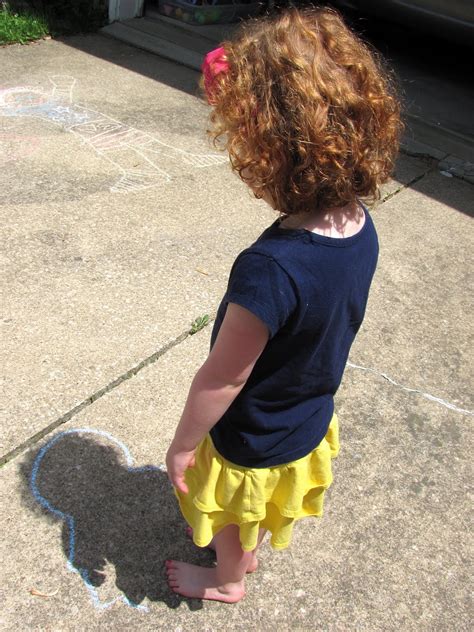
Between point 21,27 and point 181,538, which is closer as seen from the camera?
point 181,538

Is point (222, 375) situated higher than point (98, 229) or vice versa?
point (222, 375)

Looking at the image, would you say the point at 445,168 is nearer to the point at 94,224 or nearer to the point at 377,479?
the point at 94,224

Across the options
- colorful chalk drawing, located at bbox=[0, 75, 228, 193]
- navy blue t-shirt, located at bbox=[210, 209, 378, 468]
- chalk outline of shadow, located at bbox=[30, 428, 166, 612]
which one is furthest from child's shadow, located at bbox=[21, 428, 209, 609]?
colorful chalk drawing, located at bbox=[0, 75, 228, 193]

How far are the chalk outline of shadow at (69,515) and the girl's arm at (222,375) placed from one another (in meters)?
0.55

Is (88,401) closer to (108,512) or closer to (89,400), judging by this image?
(89,400)

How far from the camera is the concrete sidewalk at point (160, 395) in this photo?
5.89 ft

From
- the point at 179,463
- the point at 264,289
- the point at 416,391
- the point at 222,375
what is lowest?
the point at 416,391

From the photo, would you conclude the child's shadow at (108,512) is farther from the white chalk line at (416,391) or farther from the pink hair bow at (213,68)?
the pink hair bow at (213,68)

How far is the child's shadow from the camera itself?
177 cm

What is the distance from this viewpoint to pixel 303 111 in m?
1.11

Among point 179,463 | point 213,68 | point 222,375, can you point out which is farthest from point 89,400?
point 213,68

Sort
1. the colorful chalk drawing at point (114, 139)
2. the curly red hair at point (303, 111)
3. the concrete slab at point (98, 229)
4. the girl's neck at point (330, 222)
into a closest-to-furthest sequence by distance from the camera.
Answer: the curly red hair at point (303, 111)
the girl's neck at point (330, 222)
the concrete slab at point (98, 229)
the colorful chalk drawing at point (114, 139)

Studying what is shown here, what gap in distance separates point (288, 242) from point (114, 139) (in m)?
3.27

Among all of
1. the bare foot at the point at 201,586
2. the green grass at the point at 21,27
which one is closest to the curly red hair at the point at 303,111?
the bare foot at the point at 201,586
